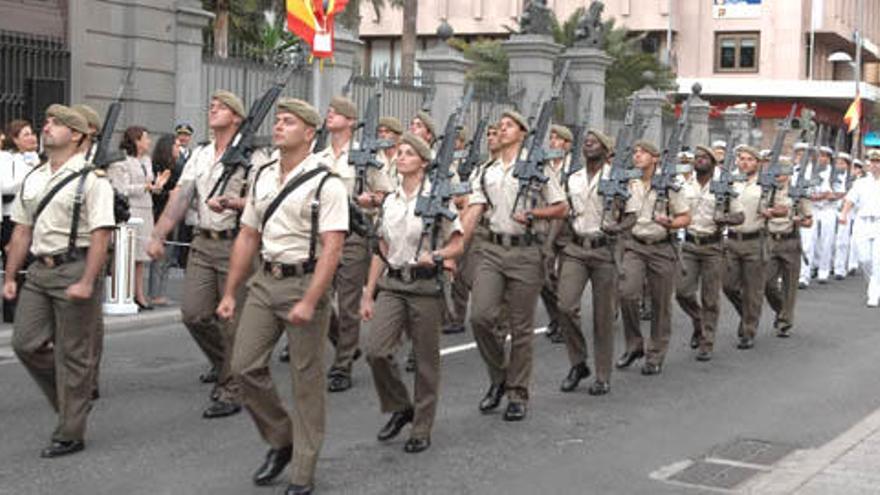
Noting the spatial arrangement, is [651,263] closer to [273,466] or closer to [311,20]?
[273,466]

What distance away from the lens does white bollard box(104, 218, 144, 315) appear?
42.9 feet

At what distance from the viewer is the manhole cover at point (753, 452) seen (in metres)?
7.89

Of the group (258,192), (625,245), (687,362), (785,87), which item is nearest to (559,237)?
(625,245)

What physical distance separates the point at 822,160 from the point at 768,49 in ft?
130

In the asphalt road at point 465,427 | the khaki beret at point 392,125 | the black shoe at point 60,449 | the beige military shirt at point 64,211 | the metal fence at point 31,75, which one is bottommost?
the asphalt road at point 465,427

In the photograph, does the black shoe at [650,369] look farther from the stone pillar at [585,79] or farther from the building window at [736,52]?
the building window at [736,52]

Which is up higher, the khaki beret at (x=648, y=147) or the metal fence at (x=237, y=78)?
the metal fence at (x=237, y=78)

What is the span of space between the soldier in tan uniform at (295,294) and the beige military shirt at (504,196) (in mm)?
2222

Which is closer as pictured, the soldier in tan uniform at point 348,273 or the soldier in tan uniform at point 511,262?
the soldier in tan uniform at point 511,262

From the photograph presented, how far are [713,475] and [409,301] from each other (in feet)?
6.36

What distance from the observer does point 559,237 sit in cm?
1008

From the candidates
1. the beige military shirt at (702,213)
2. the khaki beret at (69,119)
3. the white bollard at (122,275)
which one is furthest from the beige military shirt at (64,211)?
the beige military shirt at (702,213)

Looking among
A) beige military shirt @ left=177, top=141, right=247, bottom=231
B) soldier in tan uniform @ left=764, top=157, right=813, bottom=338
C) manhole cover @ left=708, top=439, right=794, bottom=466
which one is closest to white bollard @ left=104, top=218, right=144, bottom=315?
beige military shirt @ left=177, top=141, right=247, bottom=231

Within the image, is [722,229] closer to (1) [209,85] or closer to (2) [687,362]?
(2) [687,362]
